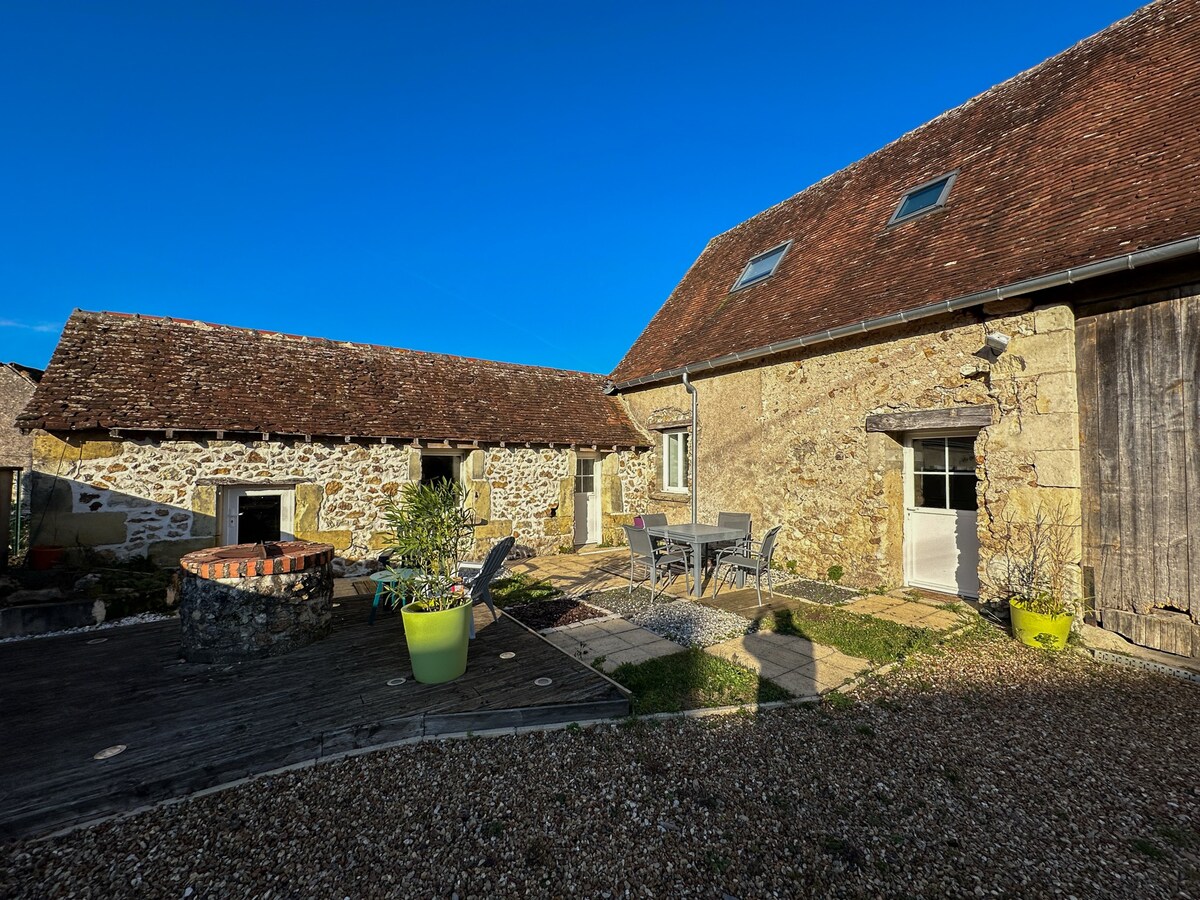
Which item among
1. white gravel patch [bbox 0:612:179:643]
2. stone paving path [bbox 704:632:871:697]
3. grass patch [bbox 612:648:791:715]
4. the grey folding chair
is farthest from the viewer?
white gravel patch [bbox 0:612:179:643]

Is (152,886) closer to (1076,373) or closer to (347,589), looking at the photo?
(347,589)

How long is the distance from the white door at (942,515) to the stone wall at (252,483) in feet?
19.2

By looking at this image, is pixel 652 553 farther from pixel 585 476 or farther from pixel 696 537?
pixel 585 476

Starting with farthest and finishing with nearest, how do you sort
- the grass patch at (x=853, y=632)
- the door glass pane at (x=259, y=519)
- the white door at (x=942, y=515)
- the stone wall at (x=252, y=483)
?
the door glass pane at (x=259, y=519), the stone wall at (x=252, y=483), the white door at (x=942, y=515), the grass patch at (x=853, y=632)

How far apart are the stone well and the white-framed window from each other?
7042mm

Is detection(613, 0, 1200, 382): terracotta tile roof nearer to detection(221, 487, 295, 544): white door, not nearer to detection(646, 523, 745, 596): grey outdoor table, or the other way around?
detection(646, 523, 745, 596): grey outdoor table

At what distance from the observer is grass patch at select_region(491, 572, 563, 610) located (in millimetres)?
6698

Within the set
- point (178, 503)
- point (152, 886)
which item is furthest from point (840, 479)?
point (178, 503)

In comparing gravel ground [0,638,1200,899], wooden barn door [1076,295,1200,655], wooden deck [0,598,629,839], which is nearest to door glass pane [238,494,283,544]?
wooden deck [0,598,629,839]

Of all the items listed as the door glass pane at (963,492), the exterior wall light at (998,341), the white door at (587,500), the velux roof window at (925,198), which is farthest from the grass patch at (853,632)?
the velux roof window at (925,198)

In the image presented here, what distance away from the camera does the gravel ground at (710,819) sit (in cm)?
226

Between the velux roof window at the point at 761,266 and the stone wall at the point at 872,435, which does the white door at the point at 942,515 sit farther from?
the velux roof window at the point at 761,266

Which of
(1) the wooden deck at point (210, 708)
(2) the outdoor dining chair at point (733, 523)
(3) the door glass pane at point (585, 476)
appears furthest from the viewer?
(3) the door glass pane at point (585, 476)

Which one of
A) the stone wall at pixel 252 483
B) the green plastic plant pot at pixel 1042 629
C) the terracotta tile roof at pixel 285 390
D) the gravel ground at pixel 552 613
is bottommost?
the gravel ground at pixel 552 613
